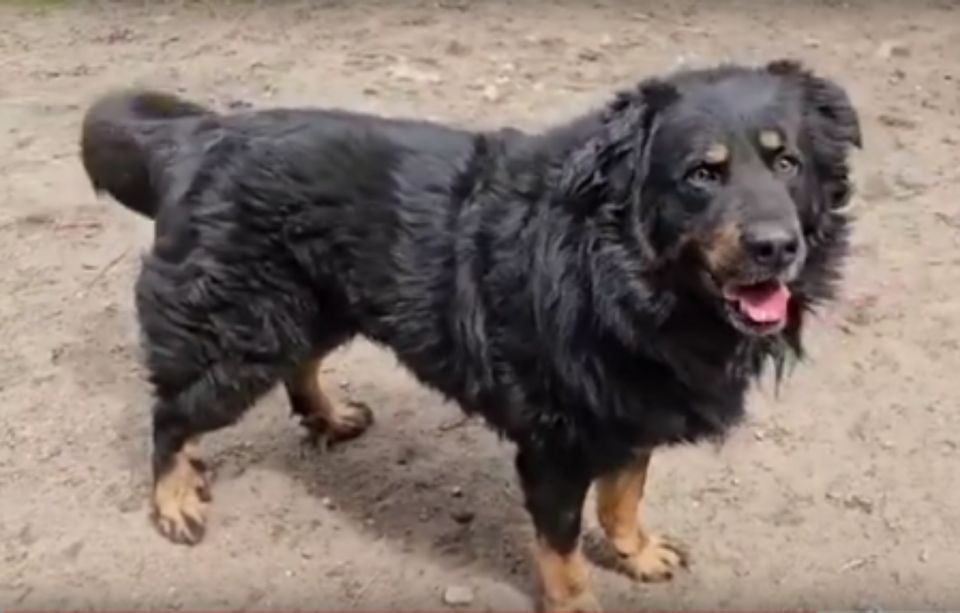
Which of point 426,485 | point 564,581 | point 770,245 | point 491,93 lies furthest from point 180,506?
point 491,93

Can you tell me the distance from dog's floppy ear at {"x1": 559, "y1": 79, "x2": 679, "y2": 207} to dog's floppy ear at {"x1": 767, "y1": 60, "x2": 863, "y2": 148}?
0.97 ft

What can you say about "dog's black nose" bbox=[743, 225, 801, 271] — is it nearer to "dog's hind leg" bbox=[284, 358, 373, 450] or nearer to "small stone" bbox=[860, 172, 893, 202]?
"dog's hind leg" bbox=[284, 358, 373, 450]

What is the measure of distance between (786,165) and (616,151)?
1.21 ft

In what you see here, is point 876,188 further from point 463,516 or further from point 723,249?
point 723,249

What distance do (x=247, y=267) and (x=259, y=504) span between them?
825 millimetres

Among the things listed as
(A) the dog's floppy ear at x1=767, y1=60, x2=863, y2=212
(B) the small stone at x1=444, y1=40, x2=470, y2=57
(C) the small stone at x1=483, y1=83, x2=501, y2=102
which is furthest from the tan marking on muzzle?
(B) the small stone at x1=444, y1=40, x2=470, y2=57

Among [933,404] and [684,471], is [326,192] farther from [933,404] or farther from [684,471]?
[933,404]

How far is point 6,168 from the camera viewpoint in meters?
6.20

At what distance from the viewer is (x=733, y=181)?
3223 mm

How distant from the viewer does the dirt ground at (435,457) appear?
4.02 metres

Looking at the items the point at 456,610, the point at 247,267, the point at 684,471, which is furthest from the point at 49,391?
the point at 684,471

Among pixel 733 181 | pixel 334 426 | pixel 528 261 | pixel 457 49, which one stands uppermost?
pixel 733 181

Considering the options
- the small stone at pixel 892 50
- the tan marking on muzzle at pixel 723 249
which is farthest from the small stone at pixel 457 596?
the small stone at pixel 892 50

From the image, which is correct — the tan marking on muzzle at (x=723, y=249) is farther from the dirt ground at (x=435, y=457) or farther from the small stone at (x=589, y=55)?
the small stone at (x=589, y=55)
